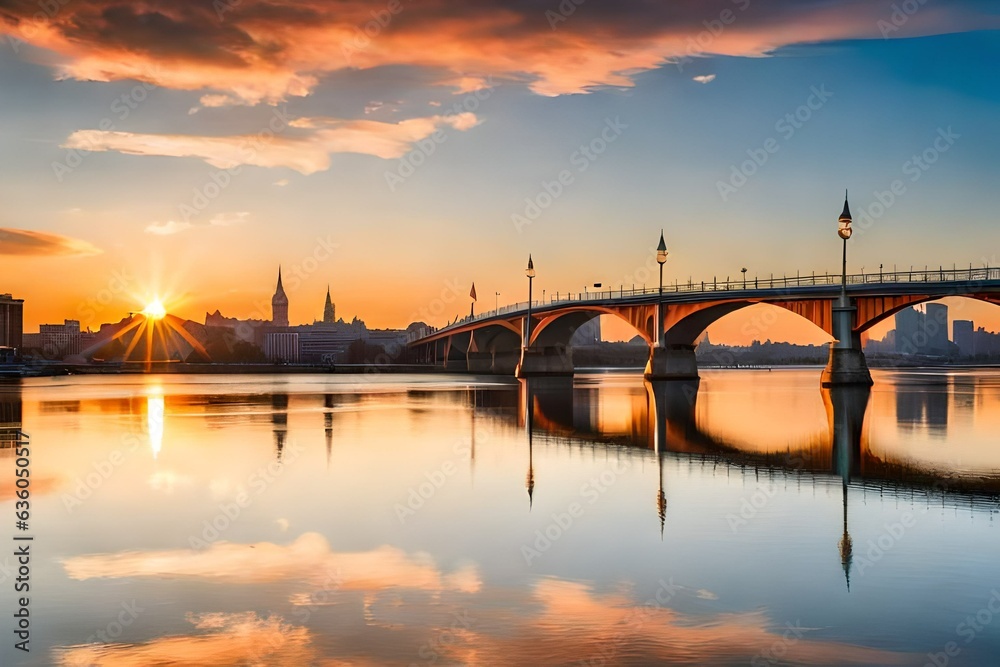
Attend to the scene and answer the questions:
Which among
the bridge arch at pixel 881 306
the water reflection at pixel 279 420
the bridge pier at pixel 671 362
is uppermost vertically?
the bridge arch at pixel 881 306

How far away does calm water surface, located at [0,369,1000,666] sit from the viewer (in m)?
11.5

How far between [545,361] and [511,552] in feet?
366

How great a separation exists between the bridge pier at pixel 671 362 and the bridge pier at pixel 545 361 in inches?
959

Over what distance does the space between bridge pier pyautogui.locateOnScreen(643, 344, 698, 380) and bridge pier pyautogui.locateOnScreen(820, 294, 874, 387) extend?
19.4m

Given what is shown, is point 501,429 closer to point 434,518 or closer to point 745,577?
point 434,518

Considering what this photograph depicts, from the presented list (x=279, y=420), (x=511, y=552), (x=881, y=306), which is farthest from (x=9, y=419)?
(x=881, y=306)

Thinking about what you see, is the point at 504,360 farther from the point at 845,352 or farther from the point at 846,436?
the point at 846,436

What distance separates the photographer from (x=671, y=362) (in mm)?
102812

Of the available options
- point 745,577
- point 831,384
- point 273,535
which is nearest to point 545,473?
point 273,535

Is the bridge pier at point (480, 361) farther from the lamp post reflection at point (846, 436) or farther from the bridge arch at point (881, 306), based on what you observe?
the bridge arch at point (881, 306)

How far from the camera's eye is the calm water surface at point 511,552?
37.6 ft

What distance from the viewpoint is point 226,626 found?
1212cm

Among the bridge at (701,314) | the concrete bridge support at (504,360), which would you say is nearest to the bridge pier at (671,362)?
the bridge at (701,314)

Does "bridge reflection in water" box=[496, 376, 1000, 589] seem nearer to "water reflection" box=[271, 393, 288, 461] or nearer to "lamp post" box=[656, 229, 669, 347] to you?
"water reflection" box=[271, 393, 288, 461]
